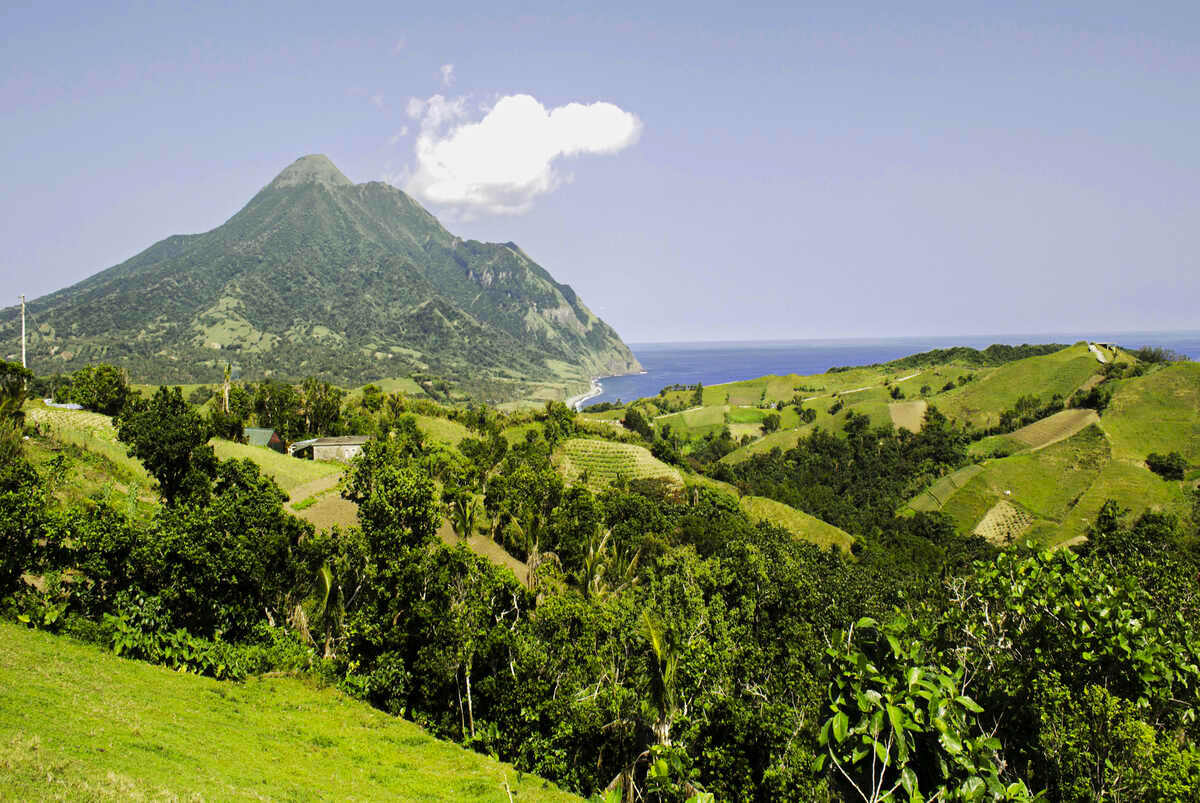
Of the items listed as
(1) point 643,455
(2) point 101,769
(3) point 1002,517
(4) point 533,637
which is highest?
(2) point 101,769

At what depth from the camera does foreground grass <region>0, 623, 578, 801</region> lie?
10033 mm

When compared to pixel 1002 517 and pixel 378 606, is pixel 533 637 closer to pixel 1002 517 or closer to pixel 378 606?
pixel 378 606

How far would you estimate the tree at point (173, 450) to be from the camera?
29484 millimetres

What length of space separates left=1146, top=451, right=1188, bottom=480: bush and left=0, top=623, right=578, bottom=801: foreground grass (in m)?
114

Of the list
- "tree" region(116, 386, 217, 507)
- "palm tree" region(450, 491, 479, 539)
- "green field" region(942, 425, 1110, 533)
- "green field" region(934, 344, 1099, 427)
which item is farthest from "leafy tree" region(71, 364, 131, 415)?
"green field" region(934, 344, 1099, 427)

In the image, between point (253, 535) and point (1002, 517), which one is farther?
point (1002, 517)

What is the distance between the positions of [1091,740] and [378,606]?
20.2 m

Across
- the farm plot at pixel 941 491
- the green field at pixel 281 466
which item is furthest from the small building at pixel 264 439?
the farm plot at pixel 941 491

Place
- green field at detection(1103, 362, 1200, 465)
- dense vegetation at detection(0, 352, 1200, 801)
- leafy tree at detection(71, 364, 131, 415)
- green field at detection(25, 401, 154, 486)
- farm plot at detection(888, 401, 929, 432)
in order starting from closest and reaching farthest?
dense vegetation at detection(0, 352, 1200, 801)
green field at detection(25, 401, 154, 486)
leafy tree at detection(71, 364, 131, 415)
green field at detection(1103, 362, 1200, 465)
farm plot at detection(888, 401, 929, 432)

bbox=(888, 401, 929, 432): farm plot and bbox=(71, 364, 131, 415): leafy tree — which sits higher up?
bbox=(71, 364, 131, 415): leafy tree

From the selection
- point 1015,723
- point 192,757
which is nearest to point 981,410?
point 1015,723

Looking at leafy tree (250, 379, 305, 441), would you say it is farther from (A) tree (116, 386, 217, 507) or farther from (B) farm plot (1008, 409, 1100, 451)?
(B) farm plot (1008, 409, 1100, 451)

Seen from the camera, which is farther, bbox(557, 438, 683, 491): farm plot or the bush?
the bush

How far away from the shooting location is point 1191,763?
9.56 meters
